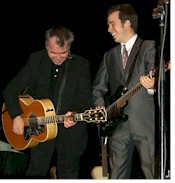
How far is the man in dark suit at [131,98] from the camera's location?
8.73 ft

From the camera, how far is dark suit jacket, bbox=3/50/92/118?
2971mm

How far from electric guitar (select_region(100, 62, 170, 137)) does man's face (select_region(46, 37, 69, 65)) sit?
0.51 metres

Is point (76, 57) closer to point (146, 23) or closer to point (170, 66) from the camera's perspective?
point (146, 23)

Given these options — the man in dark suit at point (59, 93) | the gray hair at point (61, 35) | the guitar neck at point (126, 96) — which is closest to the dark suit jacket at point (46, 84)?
the man in dark suit at point (59, 93)

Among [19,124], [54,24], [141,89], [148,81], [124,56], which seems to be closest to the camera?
[148,81]

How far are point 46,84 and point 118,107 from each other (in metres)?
0.62

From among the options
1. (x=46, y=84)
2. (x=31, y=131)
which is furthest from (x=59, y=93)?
(x=31, y=131)

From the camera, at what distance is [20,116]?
3045 millimetres

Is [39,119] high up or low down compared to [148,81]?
down

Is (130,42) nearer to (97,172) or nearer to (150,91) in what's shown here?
(150,91)

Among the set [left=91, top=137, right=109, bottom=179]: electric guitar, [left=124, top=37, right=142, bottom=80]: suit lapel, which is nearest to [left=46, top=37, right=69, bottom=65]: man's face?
[left=124, top=37, right=142, bottom=80]: suit lapel

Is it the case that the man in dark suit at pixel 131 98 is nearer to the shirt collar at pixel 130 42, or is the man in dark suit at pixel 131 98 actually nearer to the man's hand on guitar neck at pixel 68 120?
the shirt collar at pixel 130 42

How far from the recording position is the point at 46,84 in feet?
10.00
